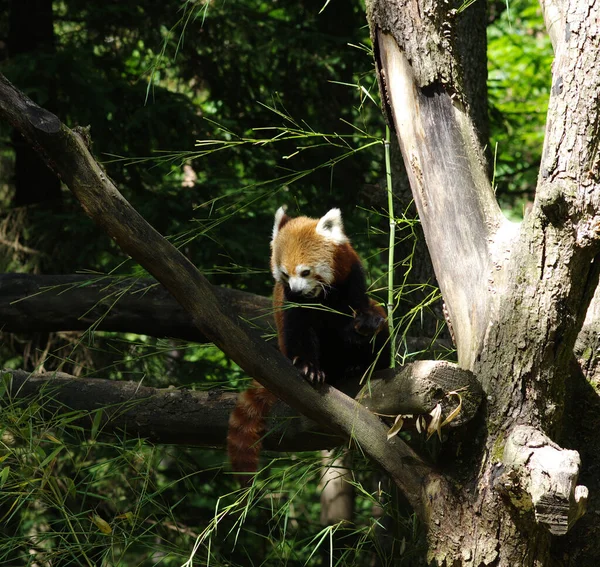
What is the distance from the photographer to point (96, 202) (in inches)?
75.3

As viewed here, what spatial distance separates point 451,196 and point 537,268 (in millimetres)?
363

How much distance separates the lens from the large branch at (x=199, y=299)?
72.6 inches

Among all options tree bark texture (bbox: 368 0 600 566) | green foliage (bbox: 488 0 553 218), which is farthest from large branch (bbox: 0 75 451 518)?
green foliage (bbox: 488 0 553 218)

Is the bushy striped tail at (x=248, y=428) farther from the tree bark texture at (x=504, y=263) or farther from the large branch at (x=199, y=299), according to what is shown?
the tree bark texture at (x=504, y=263)

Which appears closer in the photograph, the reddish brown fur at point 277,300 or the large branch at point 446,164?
the large branch at point 446,164

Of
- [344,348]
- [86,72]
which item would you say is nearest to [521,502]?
[344,348]

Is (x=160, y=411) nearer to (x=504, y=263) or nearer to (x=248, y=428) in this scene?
(x=248, y=428)

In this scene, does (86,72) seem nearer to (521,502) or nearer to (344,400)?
(344,400)

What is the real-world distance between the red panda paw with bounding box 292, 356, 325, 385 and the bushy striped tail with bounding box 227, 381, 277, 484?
0.26 m

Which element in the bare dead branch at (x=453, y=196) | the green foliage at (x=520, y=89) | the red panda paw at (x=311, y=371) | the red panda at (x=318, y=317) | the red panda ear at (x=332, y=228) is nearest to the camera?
the bare dead branch at (x=453, y=196)

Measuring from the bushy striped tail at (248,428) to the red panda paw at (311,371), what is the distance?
26 centimetres

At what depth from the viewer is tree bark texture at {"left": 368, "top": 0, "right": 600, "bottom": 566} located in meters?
1.92

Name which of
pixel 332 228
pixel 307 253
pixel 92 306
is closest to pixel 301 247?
pixel 307 253

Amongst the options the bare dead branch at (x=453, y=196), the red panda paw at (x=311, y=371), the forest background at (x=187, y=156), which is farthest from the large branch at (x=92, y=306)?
the bare dead branch at (x=453, y=196)
